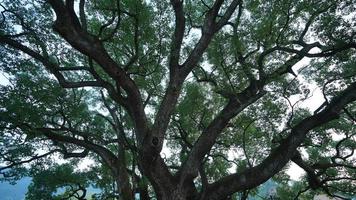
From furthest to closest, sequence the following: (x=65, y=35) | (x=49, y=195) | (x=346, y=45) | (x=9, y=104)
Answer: (x=49, y=195) < (x=9, y=104) < (x=346, y=45) < (x=65, y=35)

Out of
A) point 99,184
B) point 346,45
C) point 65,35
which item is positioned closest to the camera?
point 65,35

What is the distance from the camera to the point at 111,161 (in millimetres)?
8883

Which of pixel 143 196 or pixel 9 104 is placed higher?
pixel 9 104

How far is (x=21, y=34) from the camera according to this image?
7758 millimetres

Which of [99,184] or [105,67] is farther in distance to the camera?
[99,184]

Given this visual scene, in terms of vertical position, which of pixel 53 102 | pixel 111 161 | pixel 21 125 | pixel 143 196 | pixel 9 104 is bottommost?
pixel 143 196

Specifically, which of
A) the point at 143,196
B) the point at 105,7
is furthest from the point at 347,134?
the point at 105,7

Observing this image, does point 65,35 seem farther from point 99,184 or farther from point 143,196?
point 99,184

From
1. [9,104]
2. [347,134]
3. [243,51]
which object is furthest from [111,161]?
[347,134]

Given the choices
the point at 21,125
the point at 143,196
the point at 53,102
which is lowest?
the point at 143,196

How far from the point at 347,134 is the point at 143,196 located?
7.09 m

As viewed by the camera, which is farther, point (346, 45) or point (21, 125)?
point (21, 125)

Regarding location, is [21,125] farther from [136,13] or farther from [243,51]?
[243,51]

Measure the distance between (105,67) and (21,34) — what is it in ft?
10.2
